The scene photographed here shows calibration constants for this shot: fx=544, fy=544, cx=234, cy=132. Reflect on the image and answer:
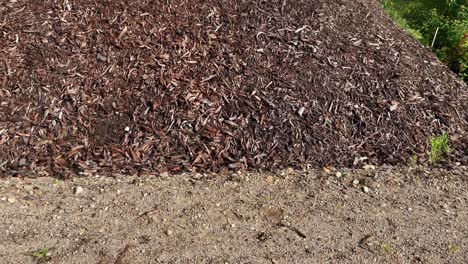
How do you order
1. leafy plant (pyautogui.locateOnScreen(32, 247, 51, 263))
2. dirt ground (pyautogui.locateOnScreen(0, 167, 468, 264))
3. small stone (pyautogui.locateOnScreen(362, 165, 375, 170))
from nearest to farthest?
leafy plant (pyautogui.locateOnScreen(32, 247, 51, 263)), dirt ground (pyautogui.locateOnScreen(0, 167, 468, 264)), small stone (pyautogui.locateOnScreen(362, 165, 375, 170))

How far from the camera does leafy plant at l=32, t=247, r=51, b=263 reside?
3.38m

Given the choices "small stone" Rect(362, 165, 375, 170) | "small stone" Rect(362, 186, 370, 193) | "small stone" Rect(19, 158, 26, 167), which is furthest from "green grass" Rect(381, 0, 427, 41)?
"small stone" Rect(19, 158, 26, 167)

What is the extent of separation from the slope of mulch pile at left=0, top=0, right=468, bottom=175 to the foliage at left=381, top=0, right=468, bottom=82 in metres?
1.08

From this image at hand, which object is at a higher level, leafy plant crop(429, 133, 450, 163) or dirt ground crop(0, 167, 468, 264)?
leafy plant crop(429, 133, 450, 163)

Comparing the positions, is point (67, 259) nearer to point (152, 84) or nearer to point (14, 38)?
point (152, 84)

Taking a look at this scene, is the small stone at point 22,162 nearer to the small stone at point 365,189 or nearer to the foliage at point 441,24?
the small stone at point 365,189

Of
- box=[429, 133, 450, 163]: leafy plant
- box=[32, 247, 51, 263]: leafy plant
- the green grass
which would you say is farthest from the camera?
the green grass

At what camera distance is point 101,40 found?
16.9 ft

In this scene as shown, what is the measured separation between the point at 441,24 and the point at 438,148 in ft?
12.0

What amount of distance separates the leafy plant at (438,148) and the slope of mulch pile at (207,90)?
8 cm

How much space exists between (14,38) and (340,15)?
3.34 meters

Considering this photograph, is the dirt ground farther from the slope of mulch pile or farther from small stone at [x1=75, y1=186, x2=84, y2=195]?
the slope of mulch pile

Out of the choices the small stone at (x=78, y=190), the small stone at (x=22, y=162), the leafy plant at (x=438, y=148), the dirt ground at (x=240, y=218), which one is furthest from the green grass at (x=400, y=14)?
the small stone at (x=22, y=162)

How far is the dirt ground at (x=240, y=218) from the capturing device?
11.6ft
